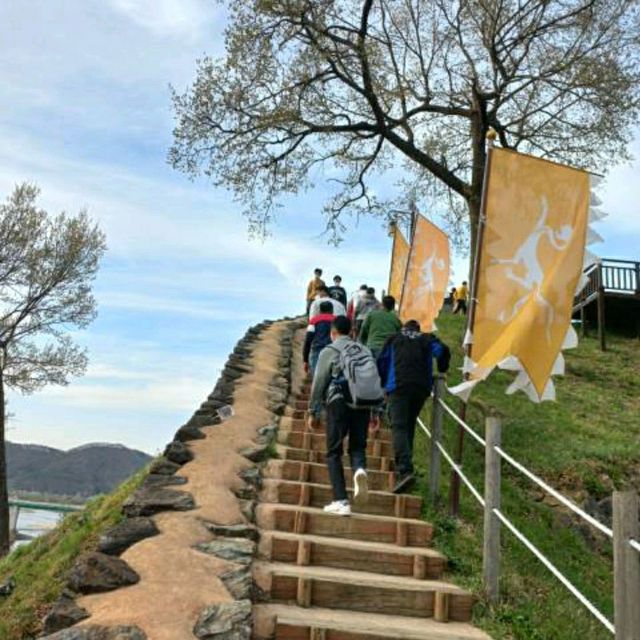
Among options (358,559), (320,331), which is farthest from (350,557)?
(320,331)

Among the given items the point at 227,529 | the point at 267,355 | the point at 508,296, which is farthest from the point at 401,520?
the point at 267,355

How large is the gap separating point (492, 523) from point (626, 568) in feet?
7.02

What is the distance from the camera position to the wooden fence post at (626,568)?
379cm

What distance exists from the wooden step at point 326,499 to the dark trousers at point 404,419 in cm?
44

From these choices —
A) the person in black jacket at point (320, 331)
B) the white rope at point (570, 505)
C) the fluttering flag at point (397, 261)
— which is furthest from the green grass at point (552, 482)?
the fluttering flag at point (397, 261)

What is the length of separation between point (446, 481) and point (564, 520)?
7.50ft

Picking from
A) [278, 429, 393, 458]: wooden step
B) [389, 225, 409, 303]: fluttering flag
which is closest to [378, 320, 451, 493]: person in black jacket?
[278, 429, 393, 458]: wooden step

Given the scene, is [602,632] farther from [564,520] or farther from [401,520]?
[564,520]

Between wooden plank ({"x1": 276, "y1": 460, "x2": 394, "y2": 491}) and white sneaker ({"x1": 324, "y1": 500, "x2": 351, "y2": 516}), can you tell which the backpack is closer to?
white sneaker ({"x1": 324, "y1": 500, "x2": 351, "y2": 516})

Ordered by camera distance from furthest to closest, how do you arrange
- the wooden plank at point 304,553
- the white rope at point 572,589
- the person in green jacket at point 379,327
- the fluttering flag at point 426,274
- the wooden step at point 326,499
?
the fluttering flag at point 426,274
the person in green jacket at point 379,327
the wooden step at point 326,499
the wooden plank at point 304,553
the white rope at point 572,589

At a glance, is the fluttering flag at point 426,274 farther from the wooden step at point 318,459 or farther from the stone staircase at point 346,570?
the stone staircase at point 346,570

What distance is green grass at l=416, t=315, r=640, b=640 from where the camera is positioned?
5895mm

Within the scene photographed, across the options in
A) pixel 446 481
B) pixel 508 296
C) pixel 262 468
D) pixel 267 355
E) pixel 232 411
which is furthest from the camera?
pixel 267 355

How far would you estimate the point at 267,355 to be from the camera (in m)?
15.9
